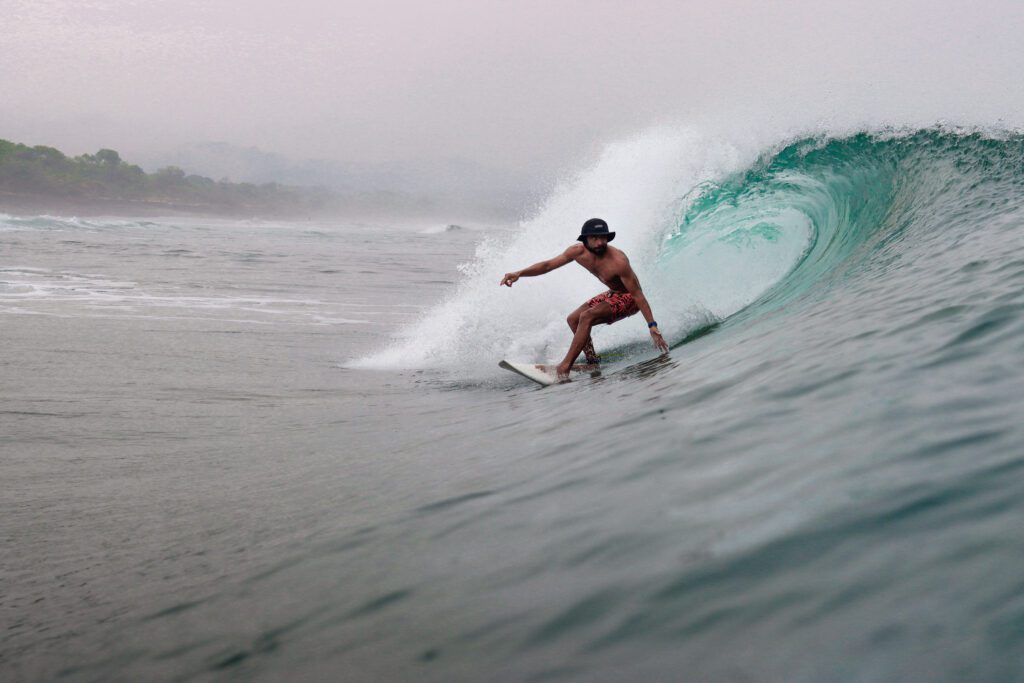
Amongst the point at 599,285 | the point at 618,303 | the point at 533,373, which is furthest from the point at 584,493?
the point at 599,285

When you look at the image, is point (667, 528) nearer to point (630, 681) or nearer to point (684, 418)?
point (630, 681)

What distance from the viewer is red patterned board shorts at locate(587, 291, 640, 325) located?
8438 millimetres

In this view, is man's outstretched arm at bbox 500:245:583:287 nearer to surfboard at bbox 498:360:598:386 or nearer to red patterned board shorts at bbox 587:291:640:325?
red patterned board shorts at bbox 587:291:640:325

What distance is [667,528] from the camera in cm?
283

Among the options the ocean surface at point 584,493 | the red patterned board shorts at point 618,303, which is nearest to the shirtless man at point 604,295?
the red patterned board shorts at point 618,303

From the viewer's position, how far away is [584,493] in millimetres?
3484

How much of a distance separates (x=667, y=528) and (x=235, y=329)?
37.8 ft

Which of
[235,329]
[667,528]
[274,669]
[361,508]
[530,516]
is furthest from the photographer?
[235,329]

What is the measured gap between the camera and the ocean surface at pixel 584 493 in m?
2.14

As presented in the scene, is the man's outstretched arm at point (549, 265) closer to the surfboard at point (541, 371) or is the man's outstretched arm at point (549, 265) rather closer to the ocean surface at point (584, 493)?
the surfboard at point (541, 371)

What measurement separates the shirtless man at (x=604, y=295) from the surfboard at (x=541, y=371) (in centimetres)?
11

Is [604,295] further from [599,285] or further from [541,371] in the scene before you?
[599,285]

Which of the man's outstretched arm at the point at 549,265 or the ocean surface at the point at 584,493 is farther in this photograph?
the man's outstretched arm at the point at 549,265

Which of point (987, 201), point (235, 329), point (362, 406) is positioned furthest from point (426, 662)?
point (235, 329)
